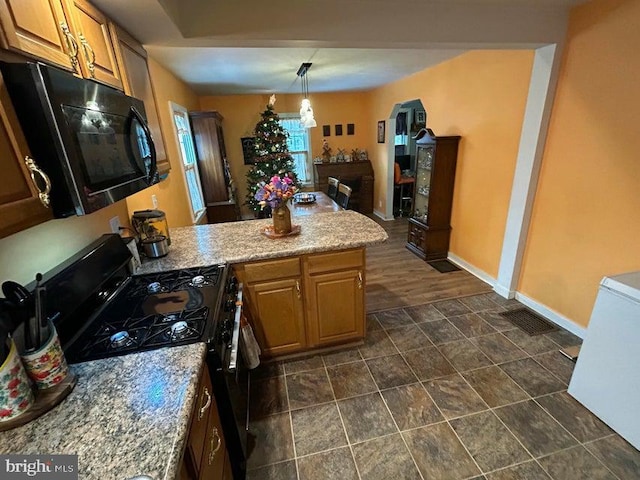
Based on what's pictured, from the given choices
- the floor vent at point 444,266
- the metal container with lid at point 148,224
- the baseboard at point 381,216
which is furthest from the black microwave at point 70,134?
the baseboard at point 381,216

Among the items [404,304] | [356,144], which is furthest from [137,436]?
[356,144]

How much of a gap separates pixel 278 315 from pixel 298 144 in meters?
4.75

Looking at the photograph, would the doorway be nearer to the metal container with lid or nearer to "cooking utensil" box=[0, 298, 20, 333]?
the metal container with lid

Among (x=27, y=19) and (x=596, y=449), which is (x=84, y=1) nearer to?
(x=27, y=19)

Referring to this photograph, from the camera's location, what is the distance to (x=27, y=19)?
84 cm

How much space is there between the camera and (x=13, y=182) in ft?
2.37

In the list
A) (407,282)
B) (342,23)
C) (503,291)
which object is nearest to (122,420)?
(342,23)

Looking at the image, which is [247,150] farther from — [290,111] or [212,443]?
[212,443]

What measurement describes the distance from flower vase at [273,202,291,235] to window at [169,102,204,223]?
1828 mm

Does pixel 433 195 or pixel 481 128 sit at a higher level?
pixel 481 128

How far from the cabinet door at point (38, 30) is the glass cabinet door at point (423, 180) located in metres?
3.30

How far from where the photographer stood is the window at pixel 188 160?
326cm

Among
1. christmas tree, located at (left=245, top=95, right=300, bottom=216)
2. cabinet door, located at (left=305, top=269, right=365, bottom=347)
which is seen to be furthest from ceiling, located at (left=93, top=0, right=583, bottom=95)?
christmas tree, located at (left=245, top=95, right=300, bottom=216)

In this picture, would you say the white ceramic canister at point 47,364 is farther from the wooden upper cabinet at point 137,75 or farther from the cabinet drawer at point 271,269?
the wooden upper cabinet at point 137,75
